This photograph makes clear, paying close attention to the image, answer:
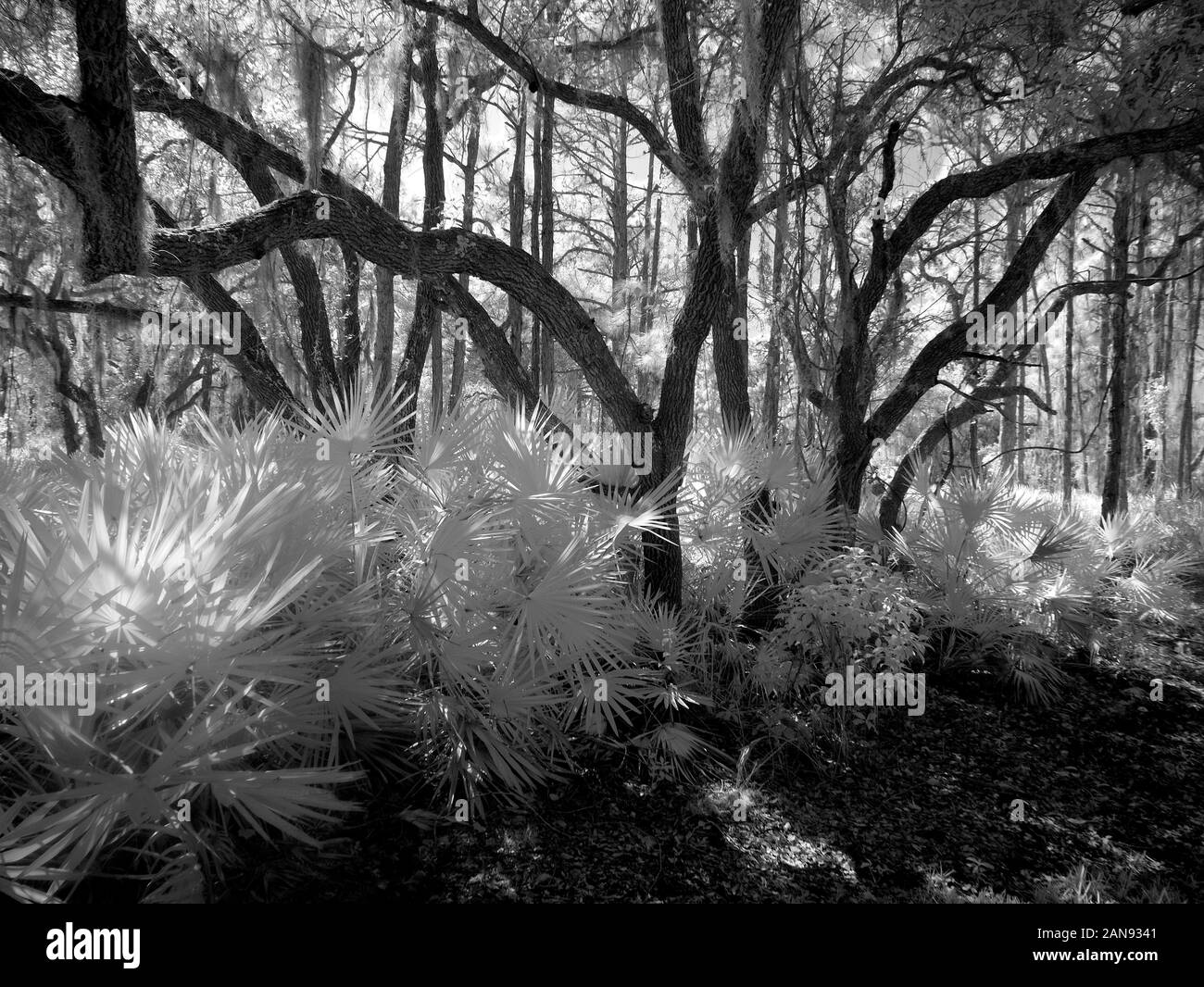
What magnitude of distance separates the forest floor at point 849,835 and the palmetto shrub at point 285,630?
0.82 ft

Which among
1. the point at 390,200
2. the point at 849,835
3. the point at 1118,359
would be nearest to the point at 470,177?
the point at 390,200

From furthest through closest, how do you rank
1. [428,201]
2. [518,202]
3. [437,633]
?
1. [518,202]
2. [428,201]
3. [437,633]

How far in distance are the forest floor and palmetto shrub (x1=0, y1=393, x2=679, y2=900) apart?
9.8 inches

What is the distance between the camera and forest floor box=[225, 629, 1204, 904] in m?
2.68

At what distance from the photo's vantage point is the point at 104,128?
3.27m

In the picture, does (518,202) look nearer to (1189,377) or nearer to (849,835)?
(849,835)

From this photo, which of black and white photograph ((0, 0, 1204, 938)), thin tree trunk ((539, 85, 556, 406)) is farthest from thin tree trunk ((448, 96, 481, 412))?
black and white photograph ((0, 0, 1204, 938))

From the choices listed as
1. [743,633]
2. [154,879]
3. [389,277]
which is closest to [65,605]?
[154,879]

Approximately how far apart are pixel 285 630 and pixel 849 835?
9.00 ft

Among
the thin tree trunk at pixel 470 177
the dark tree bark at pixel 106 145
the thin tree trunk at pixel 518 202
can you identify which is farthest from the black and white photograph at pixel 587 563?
the thin tree trunk at pixel 470 177

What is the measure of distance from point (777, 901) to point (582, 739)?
132 cm

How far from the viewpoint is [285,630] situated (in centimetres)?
234
